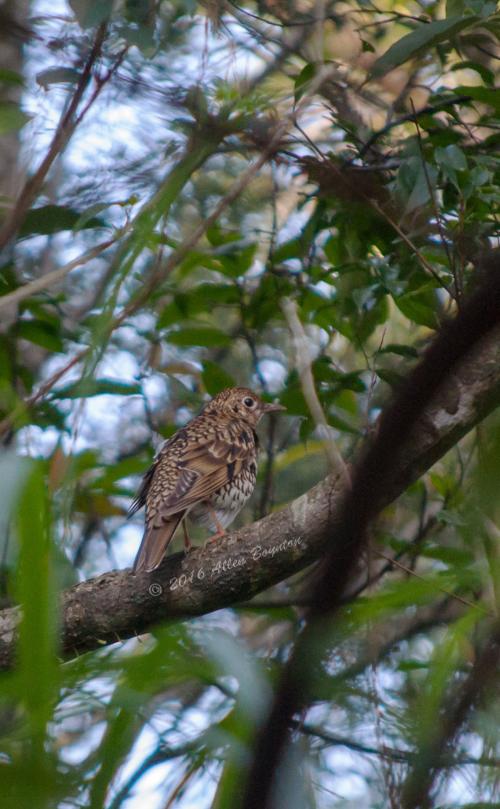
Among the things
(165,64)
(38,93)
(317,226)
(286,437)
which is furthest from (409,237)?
(286,437)

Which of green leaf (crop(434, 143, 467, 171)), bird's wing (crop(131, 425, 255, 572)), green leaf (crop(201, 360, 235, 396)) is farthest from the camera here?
green leaf (crop(201, 360, 235, 396))

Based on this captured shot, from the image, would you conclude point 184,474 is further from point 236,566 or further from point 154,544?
point 236,566

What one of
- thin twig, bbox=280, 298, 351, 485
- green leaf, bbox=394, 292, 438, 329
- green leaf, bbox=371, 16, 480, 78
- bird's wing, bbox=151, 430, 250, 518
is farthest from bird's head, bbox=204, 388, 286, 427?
green leaf, bbox=371, 16, 480, 78

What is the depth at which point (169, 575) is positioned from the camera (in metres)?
3.98

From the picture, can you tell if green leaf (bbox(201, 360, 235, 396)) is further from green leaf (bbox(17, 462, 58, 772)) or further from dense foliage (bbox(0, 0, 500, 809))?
green leaf (bbox(17, 462, 58, 772))

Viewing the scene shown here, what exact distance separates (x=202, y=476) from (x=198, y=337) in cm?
73

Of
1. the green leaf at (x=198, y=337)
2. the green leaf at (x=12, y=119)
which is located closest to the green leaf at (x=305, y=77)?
the green leaf at (x=12, y=119)

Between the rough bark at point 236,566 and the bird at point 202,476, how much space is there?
1.34 ft

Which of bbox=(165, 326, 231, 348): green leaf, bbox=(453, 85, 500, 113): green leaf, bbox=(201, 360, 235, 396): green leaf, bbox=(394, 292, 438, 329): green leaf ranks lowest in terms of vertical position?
bbox=(394, 292, 438, 329): green leaf

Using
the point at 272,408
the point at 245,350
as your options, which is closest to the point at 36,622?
the point at 272,408

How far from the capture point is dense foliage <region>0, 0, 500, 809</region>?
1.51 metres

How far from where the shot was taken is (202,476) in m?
5.01

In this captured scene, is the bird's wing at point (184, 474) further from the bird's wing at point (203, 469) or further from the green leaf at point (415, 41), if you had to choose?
the green leaf at point (415, 41)

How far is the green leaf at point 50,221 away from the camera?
13.6ft
